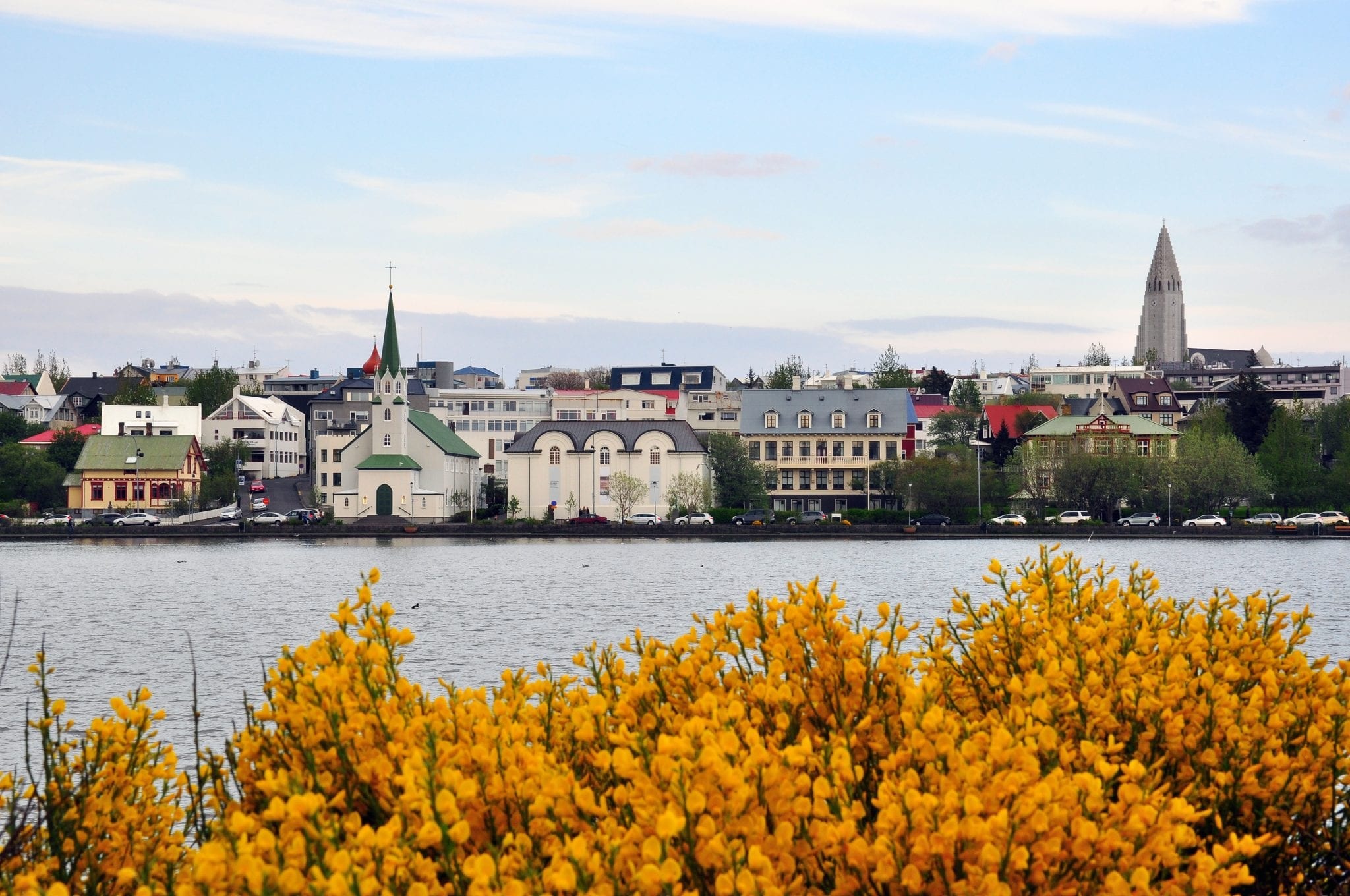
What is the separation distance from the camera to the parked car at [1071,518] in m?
97.5

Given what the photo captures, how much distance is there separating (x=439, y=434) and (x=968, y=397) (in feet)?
235

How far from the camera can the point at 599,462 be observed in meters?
110

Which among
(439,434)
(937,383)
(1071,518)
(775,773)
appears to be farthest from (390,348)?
(775,773)

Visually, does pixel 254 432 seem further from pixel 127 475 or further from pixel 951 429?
pixel 951 429

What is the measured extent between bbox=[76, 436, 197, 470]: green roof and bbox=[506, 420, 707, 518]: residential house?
1033 inches

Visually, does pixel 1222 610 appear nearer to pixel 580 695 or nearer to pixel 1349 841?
pixel 1349 841

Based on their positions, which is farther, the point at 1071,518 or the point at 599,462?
the point at 599,462

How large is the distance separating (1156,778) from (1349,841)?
1.60m

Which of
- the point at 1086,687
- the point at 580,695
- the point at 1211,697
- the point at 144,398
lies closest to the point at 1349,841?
the point at 1211,697

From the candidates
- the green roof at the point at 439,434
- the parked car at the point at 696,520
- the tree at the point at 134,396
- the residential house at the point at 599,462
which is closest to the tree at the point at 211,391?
the tree at the point at 134,396

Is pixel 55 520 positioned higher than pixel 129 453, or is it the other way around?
pixel 129 453

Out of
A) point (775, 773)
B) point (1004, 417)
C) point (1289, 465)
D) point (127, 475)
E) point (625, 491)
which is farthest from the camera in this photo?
point (1004, 417)

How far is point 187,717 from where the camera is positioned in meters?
26.5

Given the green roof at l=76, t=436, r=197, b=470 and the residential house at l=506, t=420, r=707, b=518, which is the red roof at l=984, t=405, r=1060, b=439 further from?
the green roof at l=76, t=436, r=197, b=470
